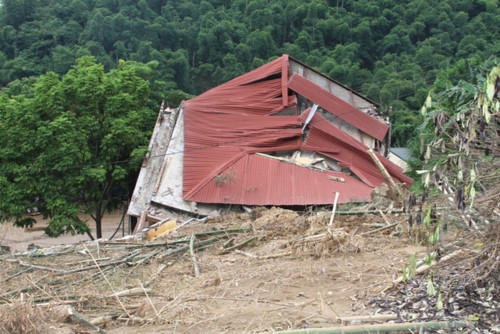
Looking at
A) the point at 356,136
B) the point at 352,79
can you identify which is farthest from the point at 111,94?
the point at 352,79

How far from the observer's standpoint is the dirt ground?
519 cm

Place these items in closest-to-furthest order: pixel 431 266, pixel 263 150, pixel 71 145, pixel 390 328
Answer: pixel 390 328
pixel 431 266
pixel 263 150
pixel 71 145

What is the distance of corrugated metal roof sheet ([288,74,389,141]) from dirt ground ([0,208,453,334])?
7865mm

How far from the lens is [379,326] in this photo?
4281 mm

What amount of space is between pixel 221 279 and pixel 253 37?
46735 mm

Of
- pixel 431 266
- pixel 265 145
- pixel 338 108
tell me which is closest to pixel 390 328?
pixel 431 266

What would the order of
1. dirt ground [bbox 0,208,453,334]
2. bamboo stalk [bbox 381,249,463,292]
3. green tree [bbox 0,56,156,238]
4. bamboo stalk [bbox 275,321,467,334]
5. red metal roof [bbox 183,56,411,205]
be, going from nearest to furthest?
1. bamboo stalk [bbox 275,321,467,334]
2. bamboo stalk [bbox 381,249,463,292]
3. dirt ground [bbox 0,208,453,334]
4. red metal roof [bbox 183,56,411,205]
5. green tree [bbox 0,56,156,238]

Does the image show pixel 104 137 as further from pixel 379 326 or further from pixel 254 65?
pixel 254 65

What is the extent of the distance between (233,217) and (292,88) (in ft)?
20.2

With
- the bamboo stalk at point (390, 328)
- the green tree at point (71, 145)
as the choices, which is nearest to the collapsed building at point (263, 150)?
the green tree at point (71, 145)

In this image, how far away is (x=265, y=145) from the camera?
51.2ft

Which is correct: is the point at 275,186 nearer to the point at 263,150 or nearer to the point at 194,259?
the point at 263,150

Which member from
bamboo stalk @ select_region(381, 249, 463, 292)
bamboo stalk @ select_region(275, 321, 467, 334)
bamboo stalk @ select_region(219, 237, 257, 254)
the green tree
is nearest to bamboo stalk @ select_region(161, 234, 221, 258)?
bamboo stalk @ select_region(219, 237, 257, 254)

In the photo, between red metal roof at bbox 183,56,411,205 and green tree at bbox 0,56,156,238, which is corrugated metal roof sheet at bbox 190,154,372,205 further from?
green tree at bbox 0,56,156,238
